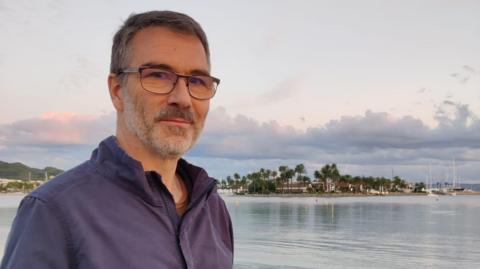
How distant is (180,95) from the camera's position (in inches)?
72.8

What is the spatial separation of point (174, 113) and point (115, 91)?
0.82ft

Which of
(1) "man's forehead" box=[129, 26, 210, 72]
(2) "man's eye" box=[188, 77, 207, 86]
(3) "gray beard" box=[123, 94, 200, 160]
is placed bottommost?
(3) "gray beard" box=[123, 94, 200, 160]

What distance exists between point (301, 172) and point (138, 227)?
180779 millimetres

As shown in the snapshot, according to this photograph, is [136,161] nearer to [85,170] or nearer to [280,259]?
[85,170]

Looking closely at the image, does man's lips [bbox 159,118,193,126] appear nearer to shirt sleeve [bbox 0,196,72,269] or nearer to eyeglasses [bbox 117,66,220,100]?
eyeglasses [bbox 117,66,220,100]

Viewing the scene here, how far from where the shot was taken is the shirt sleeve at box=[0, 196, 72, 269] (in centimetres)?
141

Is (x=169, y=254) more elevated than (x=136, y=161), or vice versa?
(x=136, y=161)

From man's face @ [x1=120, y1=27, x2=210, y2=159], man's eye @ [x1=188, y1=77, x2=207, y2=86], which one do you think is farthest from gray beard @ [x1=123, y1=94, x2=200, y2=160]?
man's eye @ [x1=188, y1=77, x2=207, y2=86]

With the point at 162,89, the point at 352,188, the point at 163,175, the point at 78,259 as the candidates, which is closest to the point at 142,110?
the point at 162,89

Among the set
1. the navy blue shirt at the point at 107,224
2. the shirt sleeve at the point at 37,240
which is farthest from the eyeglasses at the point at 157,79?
the shirt sleeve at the point at 37,240

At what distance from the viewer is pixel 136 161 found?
5.58 ft

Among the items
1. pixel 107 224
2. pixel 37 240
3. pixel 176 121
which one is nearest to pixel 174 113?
pixel 176 121

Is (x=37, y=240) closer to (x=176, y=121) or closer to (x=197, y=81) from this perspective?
(x=176, y=121)

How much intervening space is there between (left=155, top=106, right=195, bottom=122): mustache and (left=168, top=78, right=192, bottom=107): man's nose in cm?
2
